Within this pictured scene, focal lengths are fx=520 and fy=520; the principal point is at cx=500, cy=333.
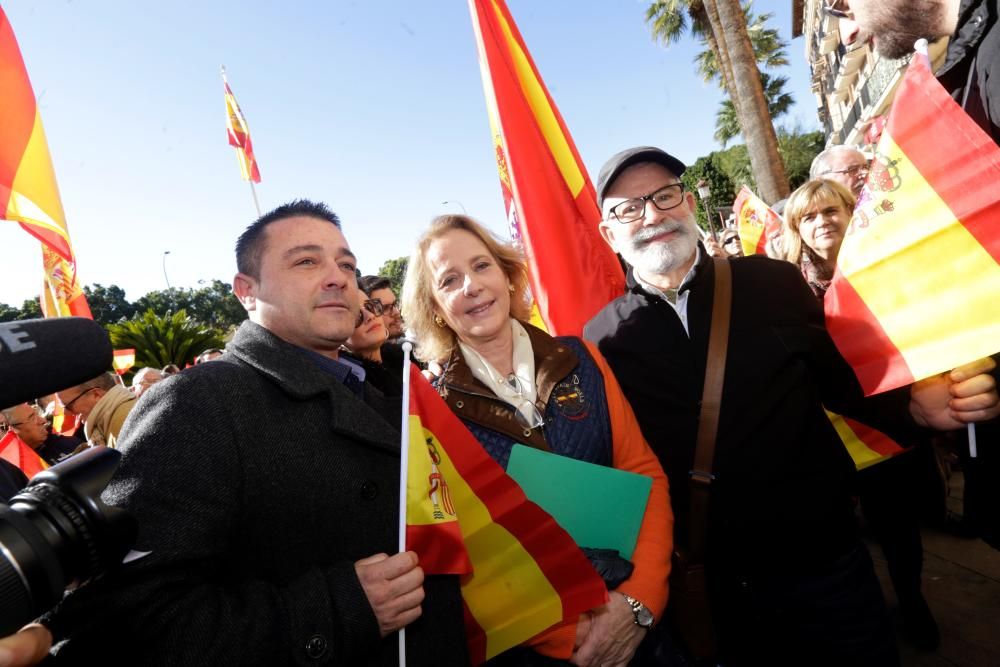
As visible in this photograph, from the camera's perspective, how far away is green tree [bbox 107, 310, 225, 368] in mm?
20656

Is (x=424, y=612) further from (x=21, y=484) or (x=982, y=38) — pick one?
(x=21, y=484)

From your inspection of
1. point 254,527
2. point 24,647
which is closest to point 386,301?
point 254,527

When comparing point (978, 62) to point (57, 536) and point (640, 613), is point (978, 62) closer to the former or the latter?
point (640, 613)

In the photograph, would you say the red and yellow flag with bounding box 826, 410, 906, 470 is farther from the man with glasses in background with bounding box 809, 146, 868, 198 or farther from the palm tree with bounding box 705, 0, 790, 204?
the palm tree with bounding box 705, 0, 790, 204

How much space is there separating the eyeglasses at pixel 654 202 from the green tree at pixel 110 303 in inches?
3659

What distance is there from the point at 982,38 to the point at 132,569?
2325mm

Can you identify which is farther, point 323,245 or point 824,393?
point 824,393

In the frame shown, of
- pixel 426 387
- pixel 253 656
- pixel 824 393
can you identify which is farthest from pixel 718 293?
pixel 253 656

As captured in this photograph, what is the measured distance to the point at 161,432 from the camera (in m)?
1.19

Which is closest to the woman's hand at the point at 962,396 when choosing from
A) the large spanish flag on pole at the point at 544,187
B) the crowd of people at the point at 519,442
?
the crowd of people at the point at 519,442

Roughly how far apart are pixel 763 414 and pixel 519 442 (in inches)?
35.5

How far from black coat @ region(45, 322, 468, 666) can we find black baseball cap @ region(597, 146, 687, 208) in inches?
56.4

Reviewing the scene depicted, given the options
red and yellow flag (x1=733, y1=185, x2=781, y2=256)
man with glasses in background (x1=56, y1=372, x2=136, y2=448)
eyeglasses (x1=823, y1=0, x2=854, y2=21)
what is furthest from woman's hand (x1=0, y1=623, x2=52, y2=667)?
red and yellow flag (x1=733, y1=185, x2=781, y2=256)

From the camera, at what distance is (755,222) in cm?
567
